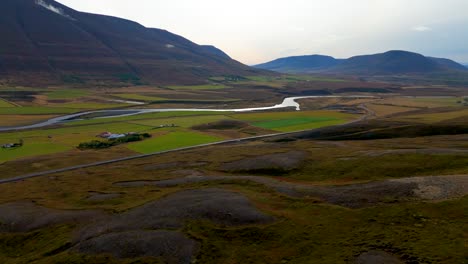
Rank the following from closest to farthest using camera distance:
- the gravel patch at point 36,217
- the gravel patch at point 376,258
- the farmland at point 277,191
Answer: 1. the gravel patch at point 376,258
2. the farmland at point 277,191
3. the gravel patch at point 36,217

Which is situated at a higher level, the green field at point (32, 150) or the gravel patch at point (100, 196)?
the gravel patch at point (100, 196)

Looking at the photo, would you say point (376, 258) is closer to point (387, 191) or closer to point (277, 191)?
point (387, 191)

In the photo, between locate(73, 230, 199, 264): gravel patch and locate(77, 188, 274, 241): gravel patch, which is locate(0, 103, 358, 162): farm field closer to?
locate(77, 188, 274, 241): gravel patch

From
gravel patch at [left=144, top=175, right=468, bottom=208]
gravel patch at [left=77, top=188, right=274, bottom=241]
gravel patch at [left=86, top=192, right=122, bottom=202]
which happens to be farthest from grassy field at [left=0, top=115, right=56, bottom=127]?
gravel patch at [left=144, top=175, right=468, bottom=208]

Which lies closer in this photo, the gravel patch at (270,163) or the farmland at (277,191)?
the farmland at (277,191)

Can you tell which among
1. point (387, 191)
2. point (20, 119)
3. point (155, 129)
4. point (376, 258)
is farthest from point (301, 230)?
point (20, 119)

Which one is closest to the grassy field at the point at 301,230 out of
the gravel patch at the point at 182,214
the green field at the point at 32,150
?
the gravel patch at the point at 182,214

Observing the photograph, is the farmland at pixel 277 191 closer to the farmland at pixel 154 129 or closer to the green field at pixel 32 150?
the green field at pixel 32 150

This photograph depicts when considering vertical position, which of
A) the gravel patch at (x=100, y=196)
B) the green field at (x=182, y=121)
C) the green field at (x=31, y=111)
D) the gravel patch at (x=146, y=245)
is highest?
the green field at (x=31, y=111)

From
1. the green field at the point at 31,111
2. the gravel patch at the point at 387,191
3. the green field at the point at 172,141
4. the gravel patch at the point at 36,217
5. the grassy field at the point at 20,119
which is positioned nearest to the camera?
the gravel patch at the point at 387,191
